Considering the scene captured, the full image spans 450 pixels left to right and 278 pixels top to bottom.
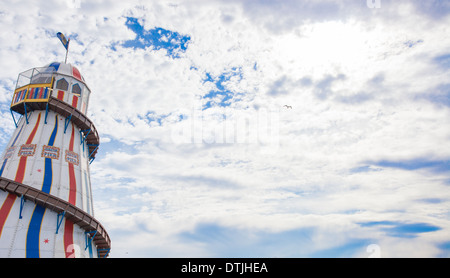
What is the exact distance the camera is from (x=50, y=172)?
32031 mm

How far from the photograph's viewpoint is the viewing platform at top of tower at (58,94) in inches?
1396

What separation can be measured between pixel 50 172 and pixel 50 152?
2421 millimetres

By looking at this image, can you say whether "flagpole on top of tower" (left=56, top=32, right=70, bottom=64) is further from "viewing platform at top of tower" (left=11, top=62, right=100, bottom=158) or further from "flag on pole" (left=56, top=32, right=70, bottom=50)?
"viewing platform at top of tower" (left=11, top=62, right=100, bottom=158)

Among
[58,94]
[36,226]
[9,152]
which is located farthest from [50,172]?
[58,94]

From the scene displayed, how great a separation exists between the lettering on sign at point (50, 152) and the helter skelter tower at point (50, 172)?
89 millimetres

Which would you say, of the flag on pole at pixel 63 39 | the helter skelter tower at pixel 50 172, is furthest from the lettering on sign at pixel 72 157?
the flag on pole at pixel 63 39

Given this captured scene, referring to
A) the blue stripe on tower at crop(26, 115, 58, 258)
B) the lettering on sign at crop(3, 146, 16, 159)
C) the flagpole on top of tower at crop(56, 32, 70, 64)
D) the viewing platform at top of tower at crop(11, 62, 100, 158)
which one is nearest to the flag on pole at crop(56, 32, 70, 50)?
the flagpole on top of tower at crop(56, 32, 70, 64)

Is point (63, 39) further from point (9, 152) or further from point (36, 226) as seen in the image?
point (36, 226)

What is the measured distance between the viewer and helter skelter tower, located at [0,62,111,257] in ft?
→ 92.0

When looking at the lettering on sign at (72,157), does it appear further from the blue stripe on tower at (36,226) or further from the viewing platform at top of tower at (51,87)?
the viewing platform at top of tower at (51,87)
